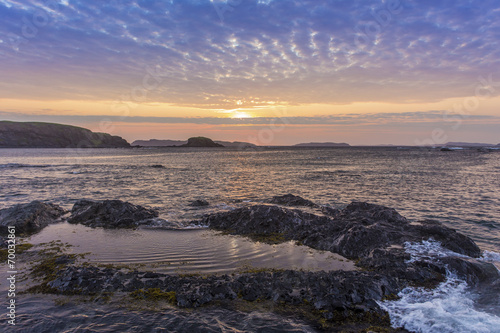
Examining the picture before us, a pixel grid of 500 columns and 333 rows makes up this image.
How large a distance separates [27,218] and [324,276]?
1565cm

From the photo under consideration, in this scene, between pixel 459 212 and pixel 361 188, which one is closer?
pixel 459 212

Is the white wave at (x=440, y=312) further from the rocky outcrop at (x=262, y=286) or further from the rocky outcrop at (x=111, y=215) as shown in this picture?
Answer: the rocky outcrop at (x=111, y=215)

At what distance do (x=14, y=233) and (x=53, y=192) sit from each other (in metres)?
14.6

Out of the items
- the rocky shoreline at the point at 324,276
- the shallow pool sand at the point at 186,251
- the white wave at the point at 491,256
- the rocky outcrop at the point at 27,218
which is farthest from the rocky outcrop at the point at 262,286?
the rocky outcrop at the point at 27,218

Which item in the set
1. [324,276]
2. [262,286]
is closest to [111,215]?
[262,286]

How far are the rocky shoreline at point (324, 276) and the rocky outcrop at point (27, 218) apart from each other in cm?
8

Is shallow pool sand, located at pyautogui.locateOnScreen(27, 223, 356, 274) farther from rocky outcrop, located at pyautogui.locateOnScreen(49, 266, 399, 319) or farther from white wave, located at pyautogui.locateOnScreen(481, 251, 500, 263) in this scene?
white wave, located at pyautogui.locateOnScreen(481, 251, 500, 263)

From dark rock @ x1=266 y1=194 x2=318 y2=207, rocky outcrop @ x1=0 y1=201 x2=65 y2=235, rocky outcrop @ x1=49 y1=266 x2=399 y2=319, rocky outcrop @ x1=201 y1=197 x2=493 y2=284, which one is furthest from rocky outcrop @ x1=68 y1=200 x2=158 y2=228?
dark rock @ x1=266 y1=194 x2=318 y2=207

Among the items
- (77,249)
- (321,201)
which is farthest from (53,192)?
(321,201)

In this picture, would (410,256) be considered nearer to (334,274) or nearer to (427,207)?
(334,274)

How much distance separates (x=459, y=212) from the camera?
18.1m

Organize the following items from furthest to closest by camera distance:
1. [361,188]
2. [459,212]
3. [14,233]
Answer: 1. [361,188]
2. [459,212]
3. [14,233]

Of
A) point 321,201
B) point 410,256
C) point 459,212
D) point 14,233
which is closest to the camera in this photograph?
point 410,256

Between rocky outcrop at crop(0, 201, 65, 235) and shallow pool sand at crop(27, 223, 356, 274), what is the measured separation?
0.91m
